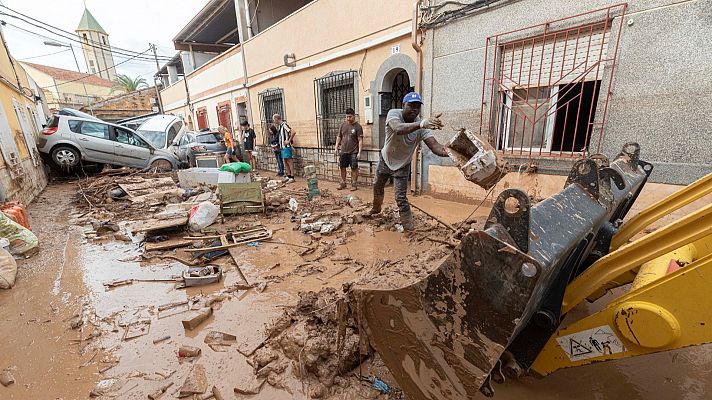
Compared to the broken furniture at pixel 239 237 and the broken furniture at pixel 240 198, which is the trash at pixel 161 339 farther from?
the broken furniture at pixel 240 198

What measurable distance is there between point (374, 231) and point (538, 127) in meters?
3.01

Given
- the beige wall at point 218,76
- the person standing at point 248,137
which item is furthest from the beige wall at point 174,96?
the person standing at point 248,137

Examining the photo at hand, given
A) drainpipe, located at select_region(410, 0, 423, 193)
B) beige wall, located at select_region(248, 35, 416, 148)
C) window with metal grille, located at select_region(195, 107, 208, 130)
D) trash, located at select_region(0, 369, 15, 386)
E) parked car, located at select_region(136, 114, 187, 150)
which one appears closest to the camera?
trash, located at select_region(0, 369, 15, 386)

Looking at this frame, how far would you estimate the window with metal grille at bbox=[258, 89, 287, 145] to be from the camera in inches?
405

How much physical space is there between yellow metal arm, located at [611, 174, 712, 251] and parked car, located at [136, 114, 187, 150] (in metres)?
13.5

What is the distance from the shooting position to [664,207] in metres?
1.92

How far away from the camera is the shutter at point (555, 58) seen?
3.95 metres

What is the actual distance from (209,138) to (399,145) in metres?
11.1

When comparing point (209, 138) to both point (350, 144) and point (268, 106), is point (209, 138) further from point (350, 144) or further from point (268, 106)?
point (350, 144)

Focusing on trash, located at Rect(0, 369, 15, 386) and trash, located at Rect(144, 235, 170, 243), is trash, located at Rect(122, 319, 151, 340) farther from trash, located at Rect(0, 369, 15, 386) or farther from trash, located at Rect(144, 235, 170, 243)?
trash, located at Rect(144, 235, 170, 243)

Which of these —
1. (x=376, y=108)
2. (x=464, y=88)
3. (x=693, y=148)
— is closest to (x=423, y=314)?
(x=693, y=148)

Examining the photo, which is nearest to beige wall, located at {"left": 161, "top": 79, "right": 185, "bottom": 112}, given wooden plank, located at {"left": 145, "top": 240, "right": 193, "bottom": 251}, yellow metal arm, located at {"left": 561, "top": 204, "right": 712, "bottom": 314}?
wooden plank, located at {"left": 145, "top": 240, "right": 193, "bottom": 251}

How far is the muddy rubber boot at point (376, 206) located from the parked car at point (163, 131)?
10347mm

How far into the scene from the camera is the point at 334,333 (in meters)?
2.09
